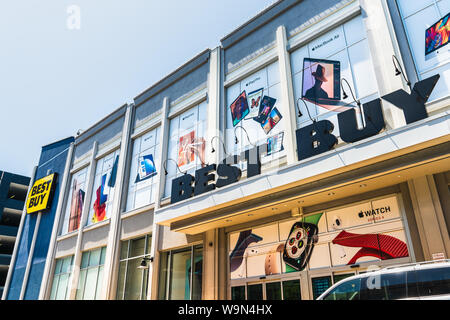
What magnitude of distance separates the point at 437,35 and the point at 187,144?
1073 cm

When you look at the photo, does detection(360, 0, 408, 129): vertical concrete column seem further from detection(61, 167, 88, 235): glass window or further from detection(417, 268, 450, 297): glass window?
detection(61, 167, 88, 235): glass window

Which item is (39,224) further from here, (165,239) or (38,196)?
(165,239)


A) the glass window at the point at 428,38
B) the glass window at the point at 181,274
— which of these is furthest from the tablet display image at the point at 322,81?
the glass window at the point at 181,274

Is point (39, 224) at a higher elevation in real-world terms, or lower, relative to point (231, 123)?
lower

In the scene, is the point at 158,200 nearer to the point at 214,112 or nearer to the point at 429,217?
the point at 214,112

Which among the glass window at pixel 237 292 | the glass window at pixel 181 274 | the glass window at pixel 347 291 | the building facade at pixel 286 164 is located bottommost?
the glass window at pixel 347 291

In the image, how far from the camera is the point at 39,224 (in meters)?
25.2

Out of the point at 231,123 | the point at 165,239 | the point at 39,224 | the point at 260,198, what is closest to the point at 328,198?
the point at 260,198

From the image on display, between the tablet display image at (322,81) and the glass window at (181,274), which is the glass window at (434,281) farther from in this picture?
the glass window at (181,274)

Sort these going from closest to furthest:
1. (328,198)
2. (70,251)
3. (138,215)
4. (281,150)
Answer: (328,198), (281,150), (138,215), (70,251)

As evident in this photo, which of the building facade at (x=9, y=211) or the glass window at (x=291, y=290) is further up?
the building facade at (x=9, y=211)

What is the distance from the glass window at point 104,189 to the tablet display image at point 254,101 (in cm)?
994

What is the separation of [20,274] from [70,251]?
22.5 ft

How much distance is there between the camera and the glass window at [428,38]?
31.2 ft
